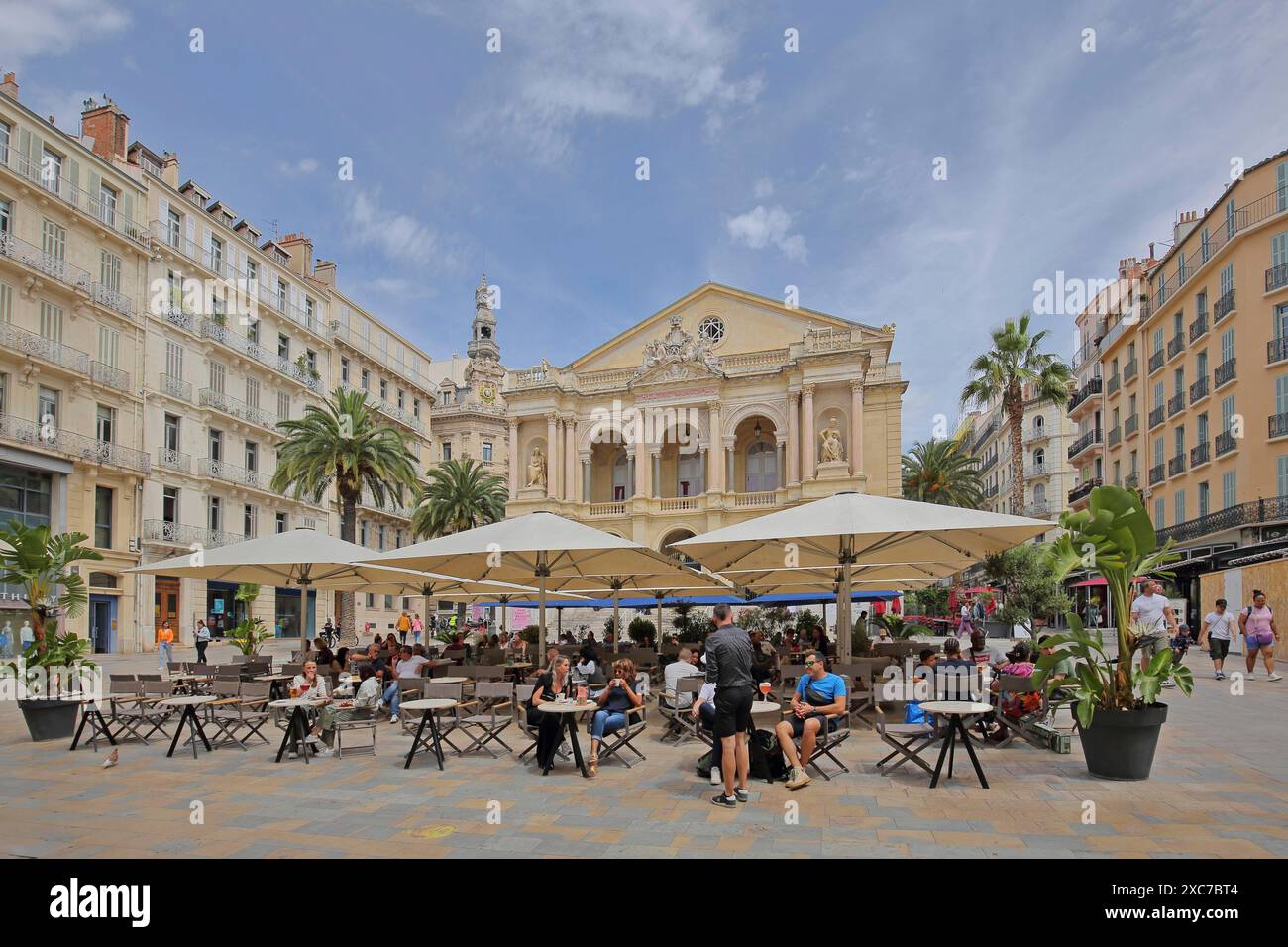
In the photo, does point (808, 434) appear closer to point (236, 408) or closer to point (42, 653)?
point (236, 408)

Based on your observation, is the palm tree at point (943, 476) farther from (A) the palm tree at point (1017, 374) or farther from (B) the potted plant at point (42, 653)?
(B) the potted plant at point (42, 653)

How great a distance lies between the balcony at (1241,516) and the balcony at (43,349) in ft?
128

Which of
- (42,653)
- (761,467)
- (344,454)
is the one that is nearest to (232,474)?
(344,454)

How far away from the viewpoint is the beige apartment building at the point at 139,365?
27.7 m

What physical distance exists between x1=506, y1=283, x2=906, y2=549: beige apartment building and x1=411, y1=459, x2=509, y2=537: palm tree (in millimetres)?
2166

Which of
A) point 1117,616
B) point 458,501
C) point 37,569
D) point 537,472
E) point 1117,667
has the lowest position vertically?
point 1117,667

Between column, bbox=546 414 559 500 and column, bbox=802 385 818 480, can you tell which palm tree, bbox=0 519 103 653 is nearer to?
column, bbox=802 385 818 480

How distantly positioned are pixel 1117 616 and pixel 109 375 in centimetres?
3377

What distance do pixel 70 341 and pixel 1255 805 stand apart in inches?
1359

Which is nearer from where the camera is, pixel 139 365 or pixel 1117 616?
pixel 1117 616

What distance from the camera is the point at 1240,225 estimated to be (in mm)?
29859

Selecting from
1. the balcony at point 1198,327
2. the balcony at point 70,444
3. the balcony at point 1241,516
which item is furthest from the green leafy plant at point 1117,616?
the balcony at point 1198,327

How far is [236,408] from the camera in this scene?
1512 inches
